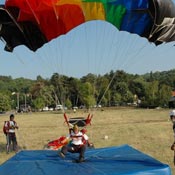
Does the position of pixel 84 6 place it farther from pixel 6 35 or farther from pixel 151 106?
pixel 151 106

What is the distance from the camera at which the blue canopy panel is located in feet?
23.1

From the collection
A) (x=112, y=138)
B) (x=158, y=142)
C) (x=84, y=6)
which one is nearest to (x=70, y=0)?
(x=84, y=6)

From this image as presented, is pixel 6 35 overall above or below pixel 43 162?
above

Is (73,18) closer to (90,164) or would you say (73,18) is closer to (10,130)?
(90,164)

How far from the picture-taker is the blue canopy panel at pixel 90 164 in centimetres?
703

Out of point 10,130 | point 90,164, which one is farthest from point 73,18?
point 10,130

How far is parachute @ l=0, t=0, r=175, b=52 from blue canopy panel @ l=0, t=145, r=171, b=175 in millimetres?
3126

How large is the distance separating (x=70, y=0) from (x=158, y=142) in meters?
6.89

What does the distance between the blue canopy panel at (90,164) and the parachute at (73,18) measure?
123 inches

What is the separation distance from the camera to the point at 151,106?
233 feet

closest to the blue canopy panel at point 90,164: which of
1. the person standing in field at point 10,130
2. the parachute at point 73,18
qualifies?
the parachute at point 73,18

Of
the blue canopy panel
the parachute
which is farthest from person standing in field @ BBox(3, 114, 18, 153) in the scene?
the blue canopy panel

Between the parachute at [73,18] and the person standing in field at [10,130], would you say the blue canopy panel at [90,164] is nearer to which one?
the parachute at [73,18]

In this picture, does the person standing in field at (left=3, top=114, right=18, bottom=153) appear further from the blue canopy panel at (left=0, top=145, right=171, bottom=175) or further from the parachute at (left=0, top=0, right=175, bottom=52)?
the blue canopy panel at (left=0, top=145, right=171, bottom=175)
